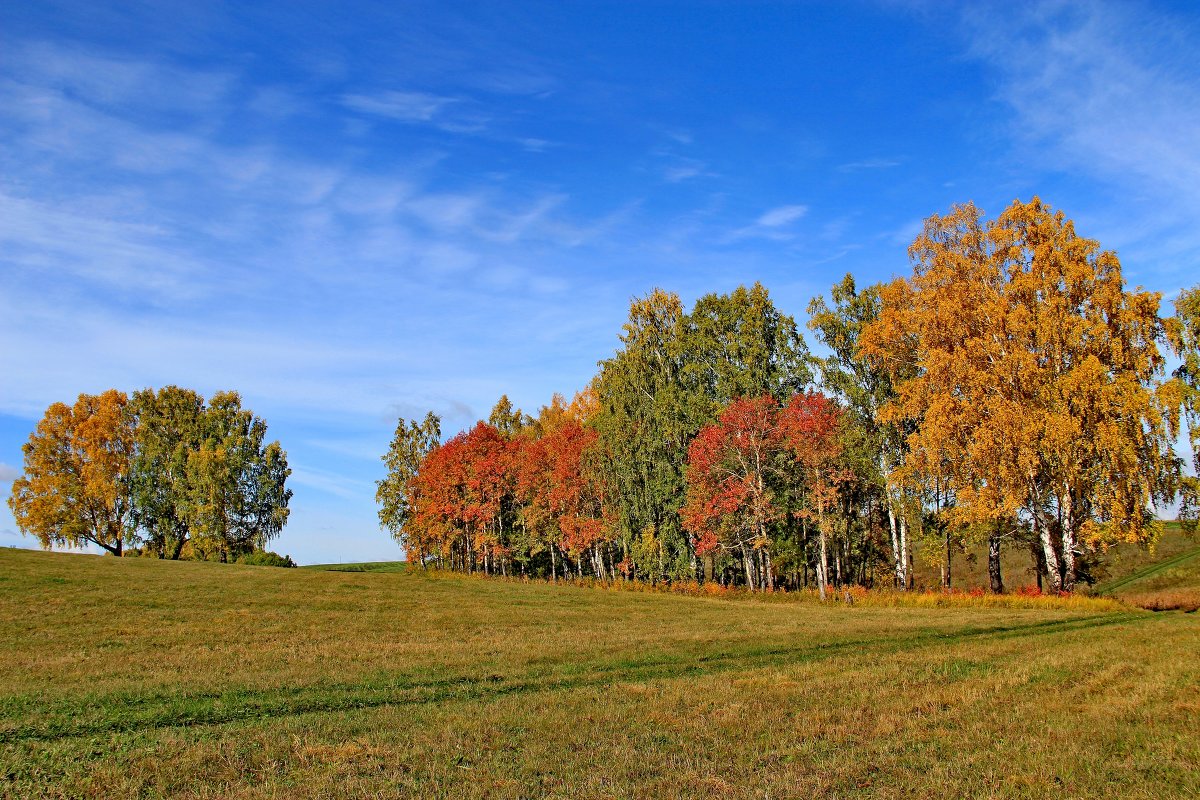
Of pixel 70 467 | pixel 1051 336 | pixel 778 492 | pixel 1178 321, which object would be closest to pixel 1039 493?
pixel 1051 336

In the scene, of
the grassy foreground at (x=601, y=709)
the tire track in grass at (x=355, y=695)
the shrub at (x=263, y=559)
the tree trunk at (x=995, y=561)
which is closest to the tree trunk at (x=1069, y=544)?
the tree trunk at (x=995, y=561)

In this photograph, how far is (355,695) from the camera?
15234mm

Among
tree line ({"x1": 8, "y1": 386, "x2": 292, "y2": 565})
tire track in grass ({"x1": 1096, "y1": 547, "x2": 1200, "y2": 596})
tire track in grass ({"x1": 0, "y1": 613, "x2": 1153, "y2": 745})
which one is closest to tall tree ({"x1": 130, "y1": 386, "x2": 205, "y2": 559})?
tree line ({"x1": 8, "y1": 386, "x2": 292, "y2": 565})

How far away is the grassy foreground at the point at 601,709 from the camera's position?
28.9 feet

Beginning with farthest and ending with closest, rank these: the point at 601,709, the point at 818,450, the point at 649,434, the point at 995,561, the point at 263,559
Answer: the point at 263,559
the point at 649,434
the point at 818,450
the point at 995,561
the point at 601,709

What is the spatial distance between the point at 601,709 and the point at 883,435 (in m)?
38.6

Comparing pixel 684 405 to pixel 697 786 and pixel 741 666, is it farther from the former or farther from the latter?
pixel 697 786

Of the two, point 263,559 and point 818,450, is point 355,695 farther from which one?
point 263,559

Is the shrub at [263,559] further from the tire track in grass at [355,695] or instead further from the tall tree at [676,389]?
the tire track in grass at [355,695]

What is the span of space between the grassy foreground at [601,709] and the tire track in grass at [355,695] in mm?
93

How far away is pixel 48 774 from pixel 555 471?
184 feet

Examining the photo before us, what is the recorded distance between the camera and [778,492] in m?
52.0

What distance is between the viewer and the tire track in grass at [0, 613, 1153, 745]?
12.5 m

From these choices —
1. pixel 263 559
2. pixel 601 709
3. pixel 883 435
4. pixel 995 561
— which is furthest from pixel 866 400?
pixel 263 559
